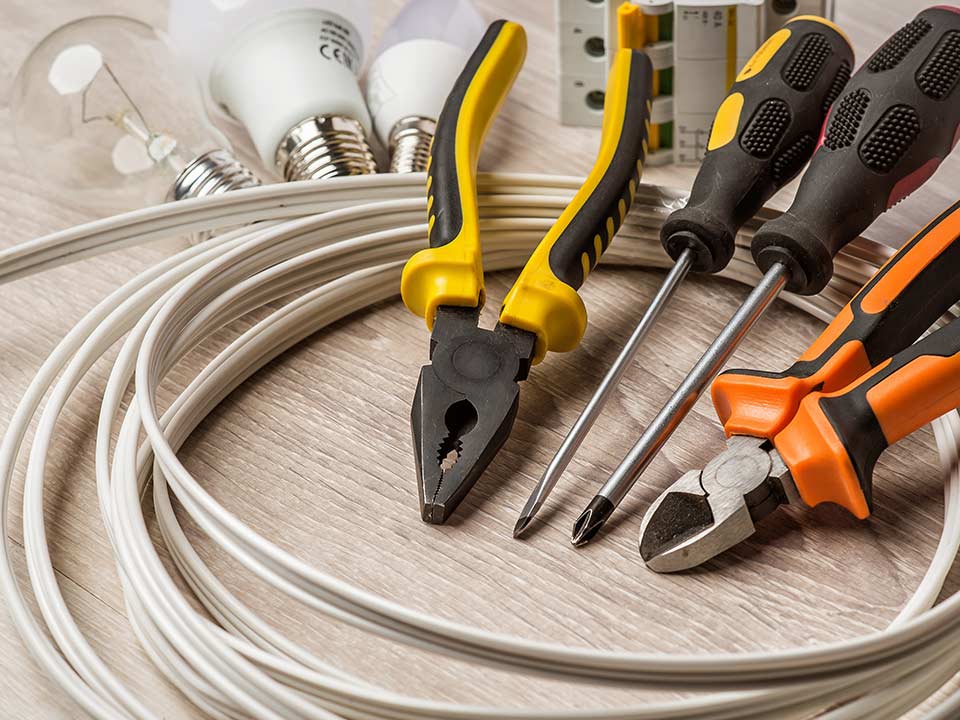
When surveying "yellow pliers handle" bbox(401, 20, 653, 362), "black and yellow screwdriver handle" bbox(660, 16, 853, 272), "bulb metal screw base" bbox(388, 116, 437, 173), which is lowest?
"bulb metal screw base" bbox(388, 116, 437, 173)

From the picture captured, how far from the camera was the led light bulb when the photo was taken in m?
0.90

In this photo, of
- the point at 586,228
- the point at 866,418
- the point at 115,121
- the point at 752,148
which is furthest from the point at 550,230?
the point at 115,121

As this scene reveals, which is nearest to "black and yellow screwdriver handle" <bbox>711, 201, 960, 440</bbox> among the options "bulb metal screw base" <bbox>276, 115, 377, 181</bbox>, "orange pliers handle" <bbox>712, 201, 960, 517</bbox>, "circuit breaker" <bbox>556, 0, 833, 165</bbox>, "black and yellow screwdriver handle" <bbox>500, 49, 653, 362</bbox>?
"orange pliers handle" <bbox>712, 201, 960, 517</bbox>

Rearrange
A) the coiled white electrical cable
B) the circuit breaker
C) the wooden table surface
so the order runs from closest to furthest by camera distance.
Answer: the coiled white electrical cable
the wooden table surface
the circuit breaker

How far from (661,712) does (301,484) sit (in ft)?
0.85

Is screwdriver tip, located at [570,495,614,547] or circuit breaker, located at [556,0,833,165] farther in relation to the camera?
circuit breaker, located at [556,0,833,165]

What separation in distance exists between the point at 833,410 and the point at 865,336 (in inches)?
2.2

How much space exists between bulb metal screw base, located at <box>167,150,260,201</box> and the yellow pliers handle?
0.16 metres

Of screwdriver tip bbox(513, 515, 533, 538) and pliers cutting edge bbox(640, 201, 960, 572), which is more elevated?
pliers cutting edge bbox(640, 201, 960, 572)

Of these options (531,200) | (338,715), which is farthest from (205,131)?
(338,715)

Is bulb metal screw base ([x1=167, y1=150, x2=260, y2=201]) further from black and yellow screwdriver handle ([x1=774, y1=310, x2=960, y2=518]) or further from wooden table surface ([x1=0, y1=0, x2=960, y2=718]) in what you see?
black and yellow screwdriver handle ([x1=774, y1=310, x2=960, y2=518])

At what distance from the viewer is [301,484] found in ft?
2.30

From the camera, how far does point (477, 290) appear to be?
0.70 meters

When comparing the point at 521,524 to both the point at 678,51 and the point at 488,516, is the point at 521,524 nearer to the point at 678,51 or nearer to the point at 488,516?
the point at 488,516
